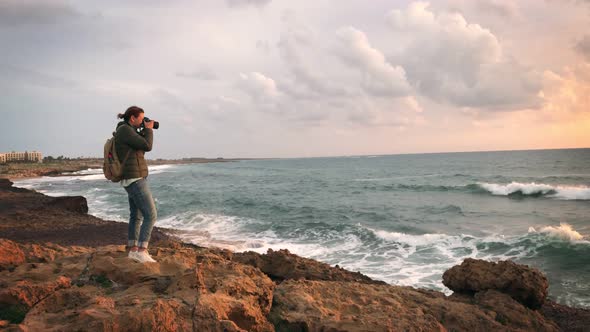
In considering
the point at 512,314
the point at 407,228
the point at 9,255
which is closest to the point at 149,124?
the point at 9,255

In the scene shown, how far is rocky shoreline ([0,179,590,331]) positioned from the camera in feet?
10.4

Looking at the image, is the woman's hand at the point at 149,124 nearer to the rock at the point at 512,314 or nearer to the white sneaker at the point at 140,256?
the white sneaker at the point at 140,256

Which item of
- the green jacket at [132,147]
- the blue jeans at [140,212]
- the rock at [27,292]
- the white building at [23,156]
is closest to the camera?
the rock at [27,292]

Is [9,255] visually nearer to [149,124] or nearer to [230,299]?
[149,124]

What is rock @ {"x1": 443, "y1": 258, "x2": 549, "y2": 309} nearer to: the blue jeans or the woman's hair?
the blue jeans

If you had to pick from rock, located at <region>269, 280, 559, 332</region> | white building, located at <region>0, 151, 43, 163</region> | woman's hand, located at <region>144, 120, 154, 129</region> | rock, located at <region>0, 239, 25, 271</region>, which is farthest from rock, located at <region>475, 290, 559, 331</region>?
white building, located at <region>0, 151, 43, 163</region>

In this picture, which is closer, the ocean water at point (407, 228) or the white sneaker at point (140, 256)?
the white sneaker at point (140, 256)

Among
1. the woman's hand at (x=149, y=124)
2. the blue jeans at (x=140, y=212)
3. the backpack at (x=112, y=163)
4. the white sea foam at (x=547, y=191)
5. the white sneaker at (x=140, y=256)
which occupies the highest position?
the woman's hand at (x=149, y=124)

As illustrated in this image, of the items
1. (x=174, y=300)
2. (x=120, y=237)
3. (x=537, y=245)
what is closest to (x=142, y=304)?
(x=174, y=300)

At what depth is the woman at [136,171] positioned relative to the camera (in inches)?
169

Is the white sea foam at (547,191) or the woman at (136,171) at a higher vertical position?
the woman at (136,171)

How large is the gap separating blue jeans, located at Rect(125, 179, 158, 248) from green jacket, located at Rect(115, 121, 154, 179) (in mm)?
165

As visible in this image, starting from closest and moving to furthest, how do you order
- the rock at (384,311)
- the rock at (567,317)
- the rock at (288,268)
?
the rock at (384,311), the rock at (567,317), the rock at (288,268)

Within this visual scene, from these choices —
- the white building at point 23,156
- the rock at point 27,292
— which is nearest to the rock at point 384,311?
the rock at point 27,292
